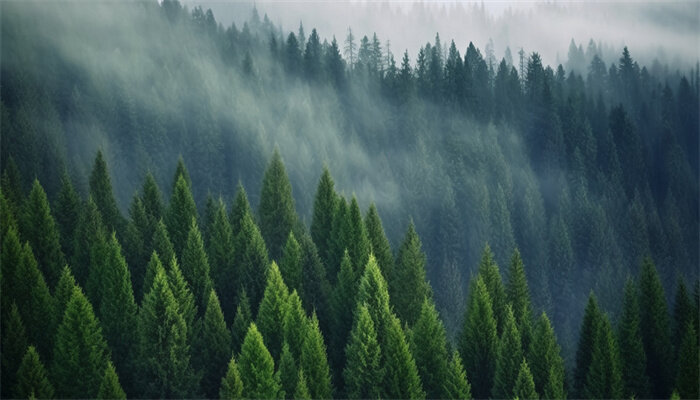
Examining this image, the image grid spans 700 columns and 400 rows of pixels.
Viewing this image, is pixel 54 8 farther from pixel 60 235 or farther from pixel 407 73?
pixel 60 235

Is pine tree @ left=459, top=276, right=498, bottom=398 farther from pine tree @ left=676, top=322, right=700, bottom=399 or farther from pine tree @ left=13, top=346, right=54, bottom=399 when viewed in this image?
pine tree @ left=13, top=346, right=54, bottom=399

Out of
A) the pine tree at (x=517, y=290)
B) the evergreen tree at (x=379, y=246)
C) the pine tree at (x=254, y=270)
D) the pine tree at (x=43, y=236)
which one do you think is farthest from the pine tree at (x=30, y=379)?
the pine tree at (x=517, y=290)

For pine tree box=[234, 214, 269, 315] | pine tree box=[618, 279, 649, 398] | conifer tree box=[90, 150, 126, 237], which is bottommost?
pine tree box=[618, 279, 649, 398]

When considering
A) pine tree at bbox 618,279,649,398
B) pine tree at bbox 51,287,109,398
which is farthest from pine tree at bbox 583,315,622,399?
pine tree at bbox 51,287,109,398

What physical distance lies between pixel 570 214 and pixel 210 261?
266 feet

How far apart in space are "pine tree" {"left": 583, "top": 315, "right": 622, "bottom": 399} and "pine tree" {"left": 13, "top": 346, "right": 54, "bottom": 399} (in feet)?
115

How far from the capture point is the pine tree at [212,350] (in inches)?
1773

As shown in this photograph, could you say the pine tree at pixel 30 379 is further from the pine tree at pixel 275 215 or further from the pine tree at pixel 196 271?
the pine tree at pixel 275 215

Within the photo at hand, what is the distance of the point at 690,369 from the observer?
4669 centimetres

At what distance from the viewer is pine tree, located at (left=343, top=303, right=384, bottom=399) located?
43.4 meters

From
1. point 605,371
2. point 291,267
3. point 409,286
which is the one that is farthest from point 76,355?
point 605,371

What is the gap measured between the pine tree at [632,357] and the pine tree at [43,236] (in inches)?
1651

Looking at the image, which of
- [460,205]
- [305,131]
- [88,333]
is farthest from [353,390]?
[305,131]

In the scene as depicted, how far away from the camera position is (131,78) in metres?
125
